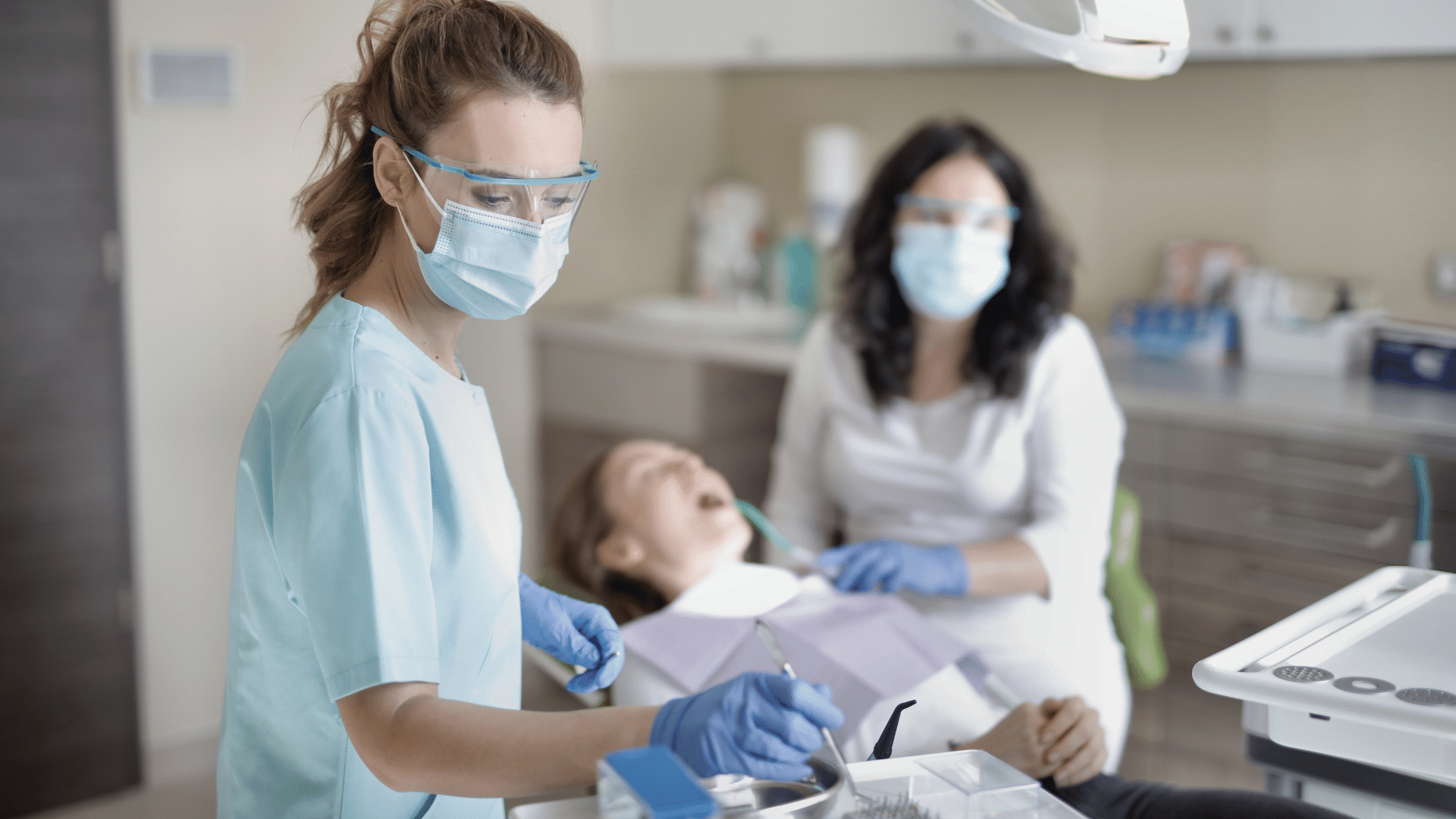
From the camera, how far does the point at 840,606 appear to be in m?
1.70

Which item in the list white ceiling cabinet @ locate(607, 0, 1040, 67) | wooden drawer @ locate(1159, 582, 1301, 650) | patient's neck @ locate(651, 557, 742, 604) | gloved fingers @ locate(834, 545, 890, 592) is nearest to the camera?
gloved fingers @ locate(834, 545, 890, 592)

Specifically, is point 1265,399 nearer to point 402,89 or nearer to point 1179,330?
point 1179,330

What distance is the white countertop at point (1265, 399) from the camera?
81.4 inches

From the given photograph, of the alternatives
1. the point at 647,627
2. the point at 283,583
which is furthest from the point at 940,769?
the point at 647,627

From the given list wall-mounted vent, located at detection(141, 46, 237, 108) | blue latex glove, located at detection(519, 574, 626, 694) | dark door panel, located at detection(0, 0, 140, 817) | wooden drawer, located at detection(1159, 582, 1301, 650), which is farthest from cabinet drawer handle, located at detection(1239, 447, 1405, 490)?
dark door panel, located at detection(0, 0, 140, 817)

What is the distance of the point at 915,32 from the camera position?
107 inches

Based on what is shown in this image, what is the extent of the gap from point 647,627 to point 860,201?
0.90m

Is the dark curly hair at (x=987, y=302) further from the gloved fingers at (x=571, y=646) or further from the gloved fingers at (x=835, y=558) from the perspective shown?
the gloved fingers at (x=571, y=646)

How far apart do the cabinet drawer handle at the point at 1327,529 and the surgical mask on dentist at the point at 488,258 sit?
1.66 meters

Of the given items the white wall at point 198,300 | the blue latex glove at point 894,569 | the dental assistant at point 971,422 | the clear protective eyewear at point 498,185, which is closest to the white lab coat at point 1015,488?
the dental assistant at point 971,422

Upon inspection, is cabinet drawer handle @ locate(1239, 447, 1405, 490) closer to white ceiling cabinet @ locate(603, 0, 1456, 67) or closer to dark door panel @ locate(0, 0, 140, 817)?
white ceiling cabinet @ locate(603, 0, 1456, 67)

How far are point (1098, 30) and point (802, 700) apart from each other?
27.3 inches

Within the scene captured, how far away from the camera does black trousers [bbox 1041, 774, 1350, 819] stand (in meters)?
1.19

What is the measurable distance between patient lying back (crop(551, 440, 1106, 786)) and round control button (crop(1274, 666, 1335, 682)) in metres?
0.41
